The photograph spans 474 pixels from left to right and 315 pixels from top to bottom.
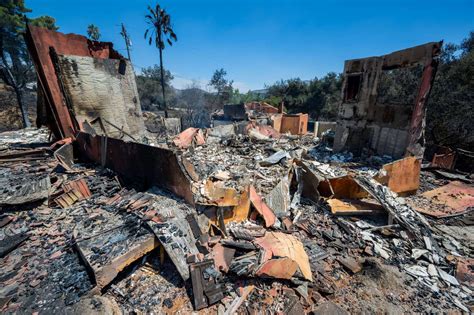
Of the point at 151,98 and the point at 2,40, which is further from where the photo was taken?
the point at 151,98

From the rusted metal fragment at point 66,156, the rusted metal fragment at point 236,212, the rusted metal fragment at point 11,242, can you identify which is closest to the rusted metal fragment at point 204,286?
the rusted metal fragment at point 236,212

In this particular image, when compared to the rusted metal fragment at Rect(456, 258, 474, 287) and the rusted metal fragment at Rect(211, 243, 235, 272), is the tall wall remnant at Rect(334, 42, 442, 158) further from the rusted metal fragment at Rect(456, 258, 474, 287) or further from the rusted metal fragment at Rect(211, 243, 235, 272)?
the rusted metal fragment at Rect(211, 243, 235, 272)

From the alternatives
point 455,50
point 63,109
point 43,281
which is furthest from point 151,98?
point 455,50

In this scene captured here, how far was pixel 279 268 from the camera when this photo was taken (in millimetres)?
2697

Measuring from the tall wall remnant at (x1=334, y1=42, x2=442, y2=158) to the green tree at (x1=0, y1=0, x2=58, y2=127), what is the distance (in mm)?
17434

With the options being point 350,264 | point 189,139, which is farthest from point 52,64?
point 350,264

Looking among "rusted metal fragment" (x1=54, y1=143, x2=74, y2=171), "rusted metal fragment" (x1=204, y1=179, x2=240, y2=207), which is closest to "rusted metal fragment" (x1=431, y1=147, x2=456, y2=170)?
"rusted metal fragment" (x1=204, y1=179, x2=240, y2=207)

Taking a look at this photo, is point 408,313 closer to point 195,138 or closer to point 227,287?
point 227,287

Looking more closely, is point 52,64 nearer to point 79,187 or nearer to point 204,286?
point 79,187

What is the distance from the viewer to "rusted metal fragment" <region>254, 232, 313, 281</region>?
113 inches

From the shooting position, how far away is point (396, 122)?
7.13m

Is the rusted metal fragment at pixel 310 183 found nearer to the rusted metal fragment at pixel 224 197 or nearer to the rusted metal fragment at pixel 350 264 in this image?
the rusted metal fragment at pixel 350 264

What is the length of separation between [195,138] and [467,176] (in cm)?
1017

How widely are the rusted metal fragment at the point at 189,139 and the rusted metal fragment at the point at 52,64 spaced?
11.9 feet
